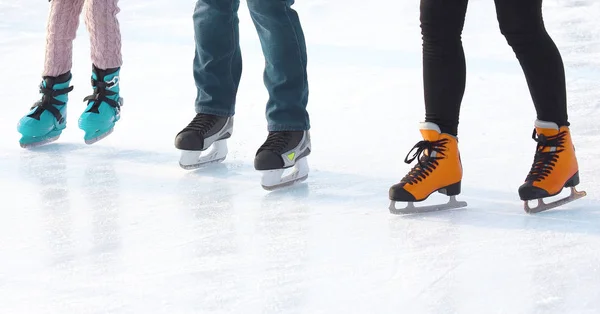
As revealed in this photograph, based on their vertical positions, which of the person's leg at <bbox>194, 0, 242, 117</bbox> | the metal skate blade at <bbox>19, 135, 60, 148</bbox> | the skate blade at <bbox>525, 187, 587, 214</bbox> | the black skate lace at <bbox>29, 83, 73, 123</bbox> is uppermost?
the person's leg at <bbox>194, 0, 242, 117</bbox>

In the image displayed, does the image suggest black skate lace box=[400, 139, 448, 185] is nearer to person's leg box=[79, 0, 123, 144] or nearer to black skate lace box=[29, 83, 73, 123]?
person's leg box=[79, 0, 123, 144]

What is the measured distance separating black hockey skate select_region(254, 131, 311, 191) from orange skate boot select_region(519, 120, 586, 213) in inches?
22.5

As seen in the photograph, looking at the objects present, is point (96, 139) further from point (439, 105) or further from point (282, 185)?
point (439, 105)

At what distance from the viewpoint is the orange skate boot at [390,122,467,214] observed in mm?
2229

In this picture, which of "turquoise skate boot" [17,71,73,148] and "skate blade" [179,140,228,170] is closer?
"skate blade" [179,140,228,170]

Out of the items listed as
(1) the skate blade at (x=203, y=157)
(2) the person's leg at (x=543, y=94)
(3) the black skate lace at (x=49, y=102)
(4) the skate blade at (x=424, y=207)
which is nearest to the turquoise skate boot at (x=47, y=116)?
(3) the black skate lace at (x=49, y=102)

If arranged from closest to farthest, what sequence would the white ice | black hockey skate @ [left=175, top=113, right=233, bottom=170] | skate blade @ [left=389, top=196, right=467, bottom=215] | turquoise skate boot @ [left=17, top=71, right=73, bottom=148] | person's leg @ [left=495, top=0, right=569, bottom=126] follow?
the white ice → person's leg @ [left=495, top=0, right=569, bottom=126] → skate blade @ [left=389, top=196, right=467, bottom=215] → black hockey skate @ [left=175, top=113, right=233, bottom=170] → turquoise skate boot @ [left=17, top=71, right=73, bottom=148]

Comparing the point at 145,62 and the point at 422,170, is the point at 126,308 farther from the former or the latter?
the point at 145,62

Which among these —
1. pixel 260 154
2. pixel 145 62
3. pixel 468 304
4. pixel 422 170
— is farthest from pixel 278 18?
pixel 145 62

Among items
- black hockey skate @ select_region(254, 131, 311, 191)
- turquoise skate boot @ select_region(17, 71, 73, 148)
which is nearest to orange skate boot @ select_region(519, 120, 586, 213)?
black hockey skate @ select_region(254, 131, 311, 191)

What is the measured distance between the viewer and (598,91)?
10.6ft

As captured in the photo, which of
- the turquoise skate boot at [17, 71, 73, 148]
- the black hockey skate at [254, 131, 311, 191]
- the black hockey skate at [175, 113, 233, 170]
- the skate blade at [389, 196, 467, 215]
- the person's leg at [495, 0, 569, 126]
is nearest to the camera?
the person's leg at [495, 0, 569, 126]

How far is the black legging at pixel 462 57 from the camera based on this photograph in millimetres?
2143

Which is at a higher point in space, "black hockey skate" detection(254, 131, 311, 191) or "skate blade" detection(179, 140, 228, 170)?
"black hockey skate" detection(254, 131, 311, 191)
